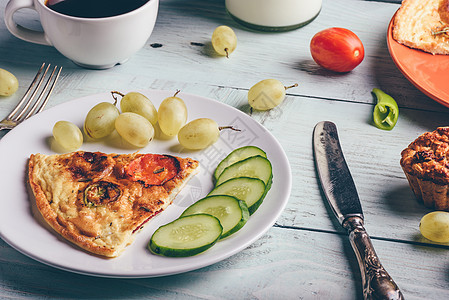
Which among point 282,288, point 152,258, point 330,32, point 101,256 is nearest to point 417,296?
point 282,288

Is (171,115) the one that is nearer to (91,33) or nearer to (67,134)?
(67,134)

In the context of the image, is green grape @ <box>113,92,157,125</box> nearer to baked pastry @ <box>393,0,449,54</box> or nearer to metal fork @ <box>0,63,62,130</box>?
metal fork @ <box>0,63,62,130</box>

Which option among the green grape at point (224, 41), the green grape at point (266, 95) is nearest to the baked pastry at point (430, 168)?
the green grape at point (266, 95)

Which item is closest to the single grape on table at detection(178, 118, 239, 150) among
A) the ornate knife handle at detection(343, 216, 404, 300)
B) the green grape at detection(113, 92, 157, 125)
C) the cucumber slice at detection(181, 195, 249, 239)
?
the green grape at detection(113, 92, 157, 125)

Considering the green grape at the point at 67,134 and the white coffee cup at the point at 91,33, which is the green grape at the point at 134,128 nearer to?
the green grape at the point at 67,134

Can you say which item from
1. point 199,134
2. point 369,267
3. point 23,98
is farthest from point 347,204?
point 23,98

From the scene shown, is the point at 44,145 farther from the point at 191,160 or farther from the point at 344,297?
the point at 344,297
